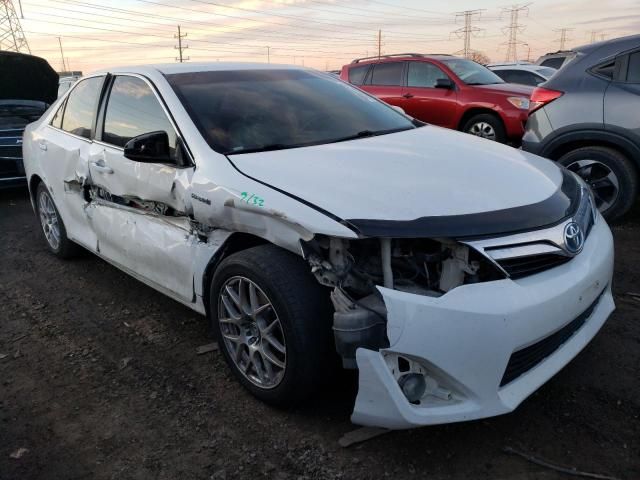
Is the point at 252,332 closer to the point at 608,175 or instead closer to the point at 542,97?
the point at 608,175

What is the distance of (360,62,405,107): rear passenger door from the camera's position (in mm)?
9273

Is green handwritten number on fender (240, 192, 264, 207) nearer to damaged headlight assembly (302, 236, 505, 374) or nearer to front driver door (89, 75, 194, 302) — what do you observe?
damaged headlight assembly (302, 236, 505, 374)

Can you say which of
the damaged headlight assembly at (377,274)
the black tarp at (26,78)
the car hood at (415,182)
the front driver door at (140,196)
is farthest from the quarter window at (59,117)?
the black tarp at (26,78)

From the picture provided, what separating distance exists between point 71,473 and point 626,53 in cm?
541

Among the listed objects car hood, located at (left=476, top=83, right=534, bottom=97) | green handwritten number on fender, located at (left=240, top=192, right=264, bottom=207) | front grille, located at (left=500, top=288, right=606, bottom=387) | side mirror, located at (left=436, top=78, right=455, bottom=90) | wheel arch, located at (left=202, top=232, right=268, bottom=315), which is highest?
green handwritten number on fender, located at (left=240, top=192, right=264, bottom=207)

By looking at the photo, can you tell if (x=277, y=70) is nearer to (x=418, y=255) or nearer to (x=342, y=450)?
(x=418, y=255)

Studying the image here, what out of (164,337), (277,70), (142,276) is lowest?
(164,337)

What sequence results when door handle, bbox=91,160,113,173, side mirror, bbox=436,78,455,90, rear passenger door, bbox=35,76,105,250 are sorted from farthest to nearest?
side mirror, bbox=436,78,455,90, rear passenger door, bbox=35,76,105,250, door handle, bbox=91,160,113,173

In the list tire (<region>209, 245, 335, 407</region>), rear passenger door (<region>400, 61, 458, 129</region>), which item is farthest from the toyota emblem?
rear passenger door (<region>400, 61, 458, 129</region>)

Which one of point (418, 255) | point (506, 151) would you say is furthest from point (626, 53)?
point (418, 255)

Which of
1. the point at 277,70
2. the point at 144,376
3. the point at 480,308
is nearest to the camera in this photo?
the point at 480,308

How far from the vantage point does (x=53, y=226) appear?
15.6 ft

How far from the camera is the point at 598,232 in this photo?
278cm

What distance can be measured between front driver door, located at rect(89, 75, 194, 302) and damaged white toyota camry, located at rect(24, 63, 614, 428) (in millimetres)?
14
